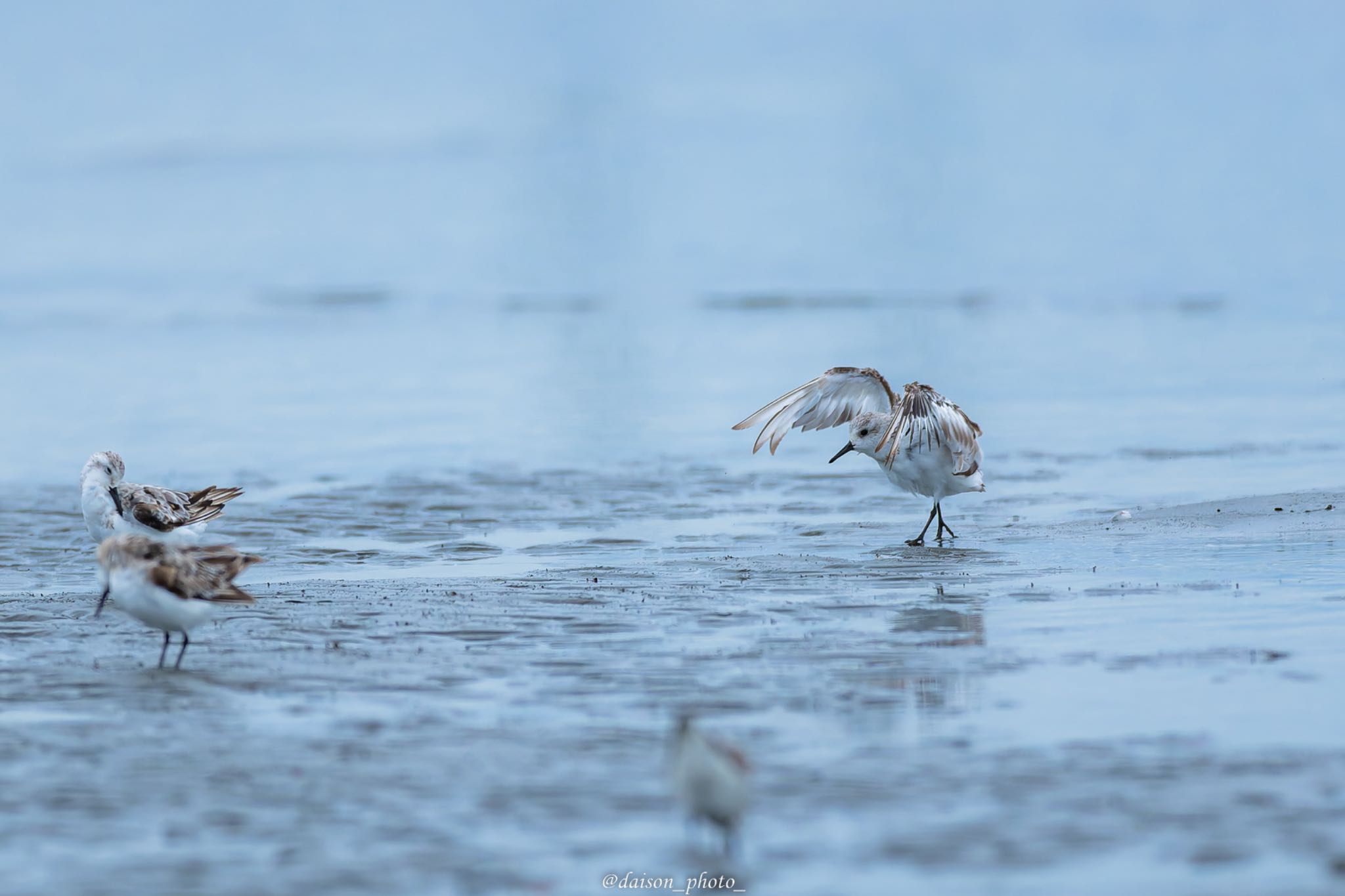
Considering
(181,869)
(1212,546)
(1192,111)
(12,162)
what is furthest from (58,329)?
(1192,111)

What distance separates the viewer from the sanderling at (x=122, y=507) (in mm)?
12477

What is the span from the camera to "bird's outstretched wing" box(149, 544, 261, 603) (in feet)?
30.8

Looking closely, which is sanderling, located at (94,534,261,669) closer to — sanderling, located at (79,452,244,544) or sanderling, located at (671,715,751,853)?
sanderling, located at (79,452,244,544)

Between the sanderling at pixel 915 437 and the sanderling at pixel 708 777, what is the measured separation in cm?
678

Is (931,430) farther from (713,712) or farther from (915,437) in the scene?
(713,712)

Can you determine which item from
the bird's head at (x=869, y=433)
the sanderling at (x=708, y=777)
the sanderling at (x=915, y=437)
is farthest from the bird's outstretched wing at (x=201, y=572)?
the bird's head at (x=869, y=433)

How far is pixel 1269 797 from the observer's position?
682 cm

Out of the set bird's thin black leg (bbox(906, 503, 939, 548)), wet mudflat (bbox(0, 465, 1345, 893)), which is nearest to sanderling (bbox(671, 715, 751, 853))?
wet mudflat (bbox(0, 465, 1345, 893))

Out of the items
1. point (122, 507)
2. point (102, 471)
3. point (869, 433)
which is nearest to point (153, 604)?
point (122, 507)

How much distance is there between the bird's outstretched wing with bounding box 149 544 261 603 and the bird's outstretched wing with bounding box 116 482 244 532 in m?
2.68

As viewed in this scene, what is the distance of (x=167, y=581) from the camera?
30.8 feet

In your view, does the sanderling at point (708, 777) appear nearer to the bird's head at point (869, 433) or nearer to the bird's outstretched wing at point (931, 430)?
the bird's outstretched wing at point (931, 430)

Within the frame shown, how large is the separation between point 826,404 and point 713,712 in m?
6.75

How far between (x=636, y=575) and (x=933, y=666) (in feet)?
10.5
